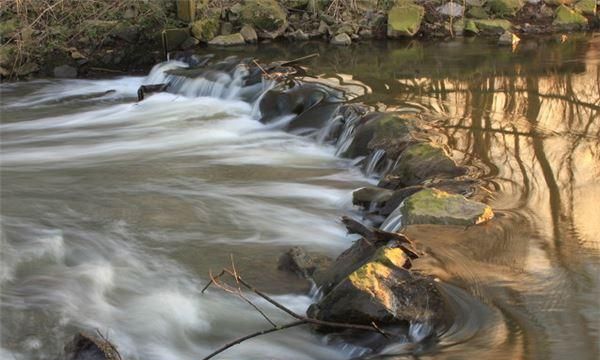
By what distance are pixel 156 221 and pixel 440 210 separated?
2552 mm

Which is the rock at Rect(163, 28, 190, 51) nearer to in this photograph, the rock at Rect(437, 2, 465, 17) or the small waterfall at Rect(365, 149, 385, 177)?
the rock at Rect(437, 2, 465, 17)

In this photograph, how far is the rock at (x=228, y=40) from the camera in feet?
43.3

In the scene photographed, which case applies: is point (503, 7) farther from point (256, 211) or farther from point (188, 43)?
point (256, 211)

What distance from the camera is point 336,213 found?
5980 millimetres

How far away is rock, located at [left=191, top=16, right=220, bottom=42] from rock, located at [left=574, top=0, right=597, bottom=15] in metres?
7.87

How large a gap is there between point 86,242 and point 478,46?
368 inches

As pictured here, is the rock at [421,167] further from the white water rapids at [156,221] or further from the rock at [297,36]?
the rock at [297,36]

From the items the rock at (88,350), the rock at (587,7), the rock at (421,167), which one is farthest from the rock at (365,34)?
the rock at (88,350)

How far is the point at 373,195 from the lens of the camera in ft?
19.1

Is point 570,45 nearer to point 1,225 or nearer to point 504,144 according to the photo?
point 504,144

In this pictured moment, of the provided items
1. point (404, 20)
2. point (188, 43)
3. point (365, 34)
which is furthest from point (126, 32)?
point (404, 20)

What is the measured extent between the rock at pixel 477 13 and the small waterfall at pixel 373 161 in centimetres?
887

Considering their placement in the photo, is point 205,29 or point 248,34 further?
point 248,34

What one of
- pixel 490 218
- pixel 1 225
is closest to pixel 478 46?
pixel 490 218
